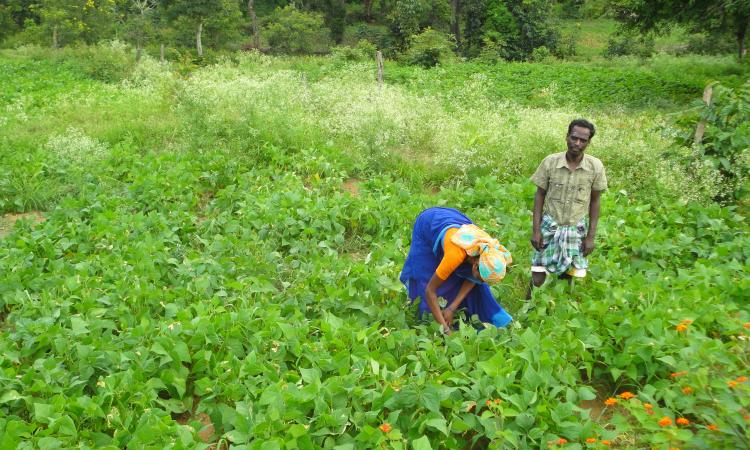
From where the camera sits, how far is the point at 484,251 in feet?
11.4

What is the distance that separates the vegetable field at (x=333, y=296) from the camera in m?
3.01

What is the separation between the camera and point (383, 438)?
2.84 metres

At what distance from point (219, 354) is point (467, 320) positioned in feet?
5.51

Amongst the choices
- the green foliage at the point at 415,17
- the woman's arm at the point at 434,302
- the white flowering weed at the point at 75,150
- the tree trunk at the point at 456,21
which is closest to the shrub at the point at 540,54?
the tree trunk at the point at 456,21

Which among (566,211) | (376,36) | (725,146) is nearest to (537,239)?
(566,211)

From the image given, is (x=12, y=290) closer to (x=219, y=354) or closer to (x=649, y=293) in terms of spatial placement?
(x=219, y=354)

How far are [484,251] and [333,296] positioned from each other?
1.33 metres

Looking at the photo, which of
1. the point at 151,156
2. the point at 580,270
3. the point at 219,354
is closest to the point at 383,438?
the point at 219,354

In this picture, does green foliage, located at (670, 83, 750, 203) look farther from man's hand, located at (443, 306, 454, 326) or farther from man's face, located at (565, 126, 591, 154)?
man's hand, located at (443, 306, 454, 326)

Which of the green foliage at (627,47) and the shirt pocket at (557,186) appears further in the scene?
the green foliage at (627,47)

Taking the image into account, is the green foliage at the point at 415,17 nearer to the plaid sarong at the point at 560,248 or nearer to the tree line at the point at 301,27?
the tree line at the point at 301,27

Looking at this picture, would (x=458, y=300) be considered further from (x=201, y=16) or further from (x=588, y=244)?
(x=201, y=16)

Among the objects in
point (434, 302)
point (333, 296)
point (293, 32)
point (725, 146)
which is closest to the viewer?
point (434, 302)

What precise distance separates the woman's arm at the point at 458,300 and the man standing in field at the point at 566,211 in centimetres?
97
